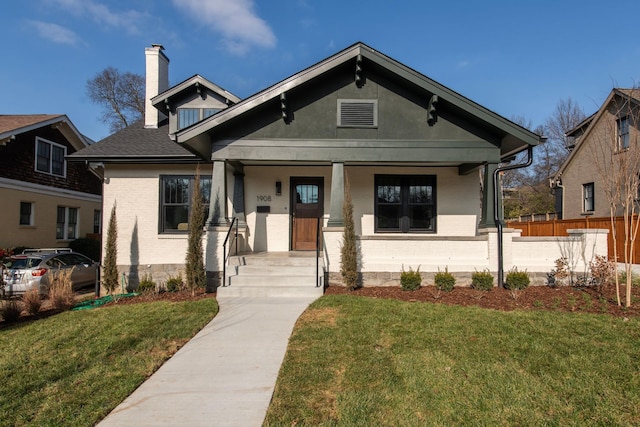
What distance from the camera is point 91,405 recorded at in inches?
135

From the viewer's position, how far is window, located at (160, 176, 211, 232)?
10.9 m

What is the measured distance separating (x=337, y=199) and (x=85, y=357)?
5.95m

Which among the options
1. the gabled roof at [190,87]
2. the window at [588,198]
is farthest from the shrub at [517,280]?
the window at [588,198]

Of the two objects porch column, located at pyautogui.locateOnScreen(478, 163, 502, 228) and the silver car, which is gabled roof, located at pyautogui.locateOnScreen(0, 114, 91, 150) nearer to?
the silver car

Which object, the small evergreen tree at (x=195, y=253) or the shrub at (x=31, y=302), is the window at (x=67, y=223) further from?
the small evergreen tree at (x=195, y=253)

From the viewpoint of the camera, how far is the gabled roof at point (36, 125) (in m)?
14.6

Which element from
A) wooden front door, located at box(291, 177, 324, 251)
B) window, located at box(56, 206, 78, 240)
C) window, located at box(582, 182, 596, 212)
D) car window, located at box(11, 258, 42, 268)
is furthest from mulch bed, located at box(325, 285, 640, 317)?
window, located at box(56, 206, 78, 240)

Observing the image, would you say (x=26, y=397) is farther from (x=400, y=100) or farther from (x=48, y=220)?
(x=48, y=220)

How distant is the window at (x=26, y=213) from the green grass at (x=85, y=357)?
11.5 meters

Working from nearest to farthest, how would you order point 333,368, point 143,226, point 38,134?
1. point 333,368
2. point 143,226
3. point 38,134

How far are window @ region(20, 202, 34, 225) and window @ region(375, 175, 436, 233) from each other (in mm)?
14814

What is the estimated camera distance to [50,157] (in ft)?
55.8

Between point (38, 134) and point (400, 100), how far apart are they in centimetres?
1608

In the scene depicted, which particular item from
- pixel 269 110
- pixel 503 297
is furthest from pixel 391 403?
pixel 269 110
